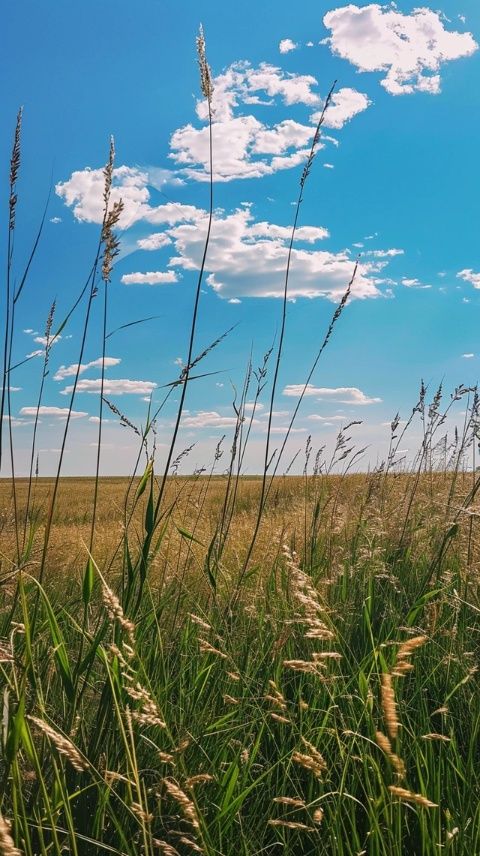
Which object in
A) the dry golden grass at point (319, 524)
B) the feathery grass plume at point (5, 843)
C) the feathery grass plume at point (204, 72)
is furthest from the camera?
the dry golden grass at point (319, 524)

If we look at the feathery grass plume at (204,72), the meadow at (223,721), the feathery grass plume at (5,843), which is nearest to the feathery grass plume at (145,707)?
the meadow at (223,721)

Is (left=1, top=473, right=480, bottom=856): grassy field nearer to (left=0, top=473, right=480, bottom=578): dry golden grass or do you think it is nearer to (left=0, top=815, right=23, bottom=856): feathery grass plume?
(left=0, top=815, right=23, bottom=856): feathery grass plume

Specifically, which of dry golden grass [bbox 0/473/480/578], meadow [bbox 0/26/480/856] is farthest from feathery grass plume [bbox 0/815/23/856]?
dry golden grass [bbox 0/473/480/578]

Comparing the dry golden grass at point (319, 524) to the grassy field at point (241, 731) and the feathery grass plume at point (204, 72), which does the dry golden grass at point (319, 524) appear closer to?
the grassy field at point (241, 731)

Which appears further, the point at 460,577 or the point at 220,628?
the point at 460,577

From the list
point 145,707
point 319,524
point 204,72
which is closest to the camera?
point 145,707

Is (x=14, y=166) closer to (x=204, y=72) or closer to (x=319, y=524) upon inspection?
(x=204, y=72)

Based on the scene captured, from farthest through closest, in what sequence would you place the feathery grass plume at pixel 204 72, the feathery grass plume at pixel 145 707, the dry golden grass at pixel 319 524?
1. the dry golden grass at pixel 319 524
2. the feathery grass plume at pixel 204 72
3. the feathery grass plume at pixel 145 707

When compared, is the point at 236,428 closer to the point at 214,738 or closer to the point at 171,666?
the point at 171,666

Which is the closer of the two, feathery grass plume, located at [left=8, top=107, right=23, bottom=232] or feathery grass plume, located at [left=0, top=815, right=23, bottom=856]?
feathery grass plume, located at [left=0, top=815, right=23, bottom=856]

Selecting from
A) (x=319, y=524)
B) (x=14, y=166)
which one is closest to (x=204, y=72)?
(x=14, y=166)

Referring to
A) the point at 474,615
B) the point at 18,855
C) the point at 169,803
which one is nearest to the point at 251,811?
the point at 169,803

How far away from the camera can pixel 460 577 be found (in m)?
3.53

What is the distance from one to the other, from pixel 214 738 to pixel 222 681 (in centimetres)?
26
